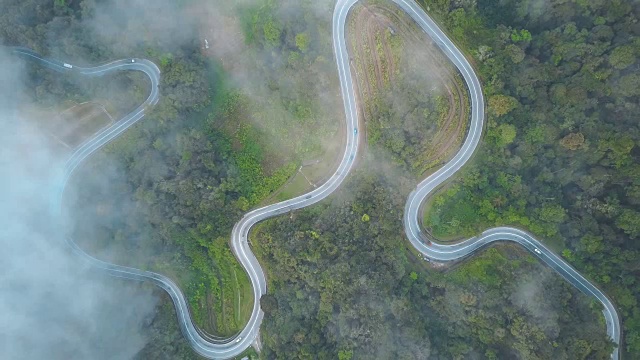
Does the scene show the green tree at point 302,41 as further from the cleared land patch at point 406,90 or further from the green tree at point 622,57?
the green tree at point 622,57

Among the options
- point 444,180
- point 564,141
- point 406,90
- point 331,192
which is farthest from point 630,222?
point 331,192

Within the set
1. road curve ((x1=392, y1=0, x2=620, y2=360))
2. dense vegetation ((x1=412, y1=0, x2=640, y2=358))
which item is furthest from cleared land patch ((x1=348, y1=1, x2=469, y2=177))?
dense vegetation ((x1=412, y1=0, x2=640, y2=358))

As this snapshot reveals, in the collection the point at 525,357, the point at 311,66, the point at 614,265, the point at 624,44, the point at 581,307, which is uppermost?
the point at 624,44

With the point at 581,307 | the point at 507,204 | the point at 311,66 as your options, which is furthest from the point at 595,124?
the point at 311,66

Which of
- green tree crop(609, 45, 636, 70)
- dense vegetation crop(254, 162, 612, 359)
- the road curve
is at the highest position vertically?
green tree crop(609, 45, 636, 70)

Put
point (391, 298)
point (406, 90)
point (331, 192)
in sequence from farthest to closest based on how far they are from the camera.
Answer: point (331, 192) < point (406, 90) < point (391, 298)

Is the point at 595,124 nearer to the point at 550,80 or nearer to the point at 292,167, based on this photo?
the point at 550,80

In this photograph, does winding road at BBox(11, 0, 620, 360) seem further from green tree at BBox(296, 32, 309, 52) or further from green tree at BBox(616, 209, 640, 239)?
green tree at BBox(616, 209, 640, 239)

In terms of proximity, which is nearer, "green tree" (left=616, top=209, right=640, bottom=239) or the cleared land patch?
"green tree" (left=616, top=209, right=640, bottom=239)

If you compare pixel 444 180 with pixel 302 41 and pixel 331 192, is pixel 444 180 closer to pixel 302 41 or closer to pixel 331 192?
pixel 331 192
